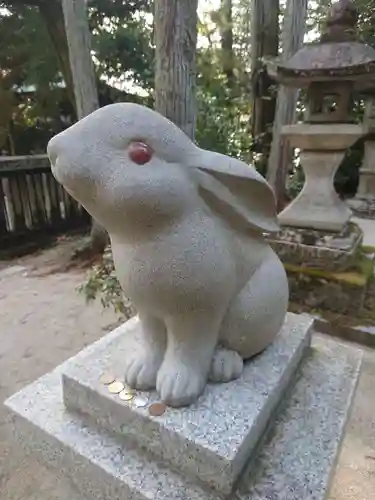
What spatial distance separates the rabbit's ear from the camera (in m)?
0.85

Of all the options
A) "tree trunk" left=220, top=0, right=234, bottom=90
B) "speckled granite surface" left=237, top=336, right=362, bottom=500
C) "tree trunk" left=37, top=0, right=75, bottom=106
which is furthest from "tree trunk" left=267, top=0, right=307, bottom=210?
"speckled granite surface" left=237, top=336, right=362, bottom=500

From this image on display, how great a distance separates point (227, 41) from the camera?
6.29m

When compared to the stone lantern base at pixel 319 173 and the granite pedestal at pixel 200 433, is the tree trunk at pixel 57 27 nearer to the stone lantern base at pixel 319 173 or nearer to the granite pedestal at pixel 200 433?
the stone lantern base at pixel 319 173

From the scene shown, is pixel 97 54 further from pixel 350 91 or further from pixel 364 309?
pixel 364 309

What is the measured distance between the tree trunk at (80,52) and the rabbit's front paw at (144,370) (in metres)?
2.76

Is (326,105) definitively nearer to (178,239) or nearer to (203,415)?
(178,239)

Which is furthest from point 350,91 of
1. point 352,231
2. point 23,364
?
point 23,364

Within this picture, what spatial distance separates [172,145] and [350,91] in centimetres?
188

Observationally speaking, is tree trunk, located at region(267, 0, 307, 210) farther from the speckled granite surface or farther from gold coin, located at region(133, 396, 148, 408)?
gold coin, located at region(133, 396, 148, 408)

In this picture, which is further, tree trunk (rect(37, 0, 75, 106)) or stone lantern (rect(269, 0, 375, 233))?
tree trunk (rect(37, 0, 75, 106))

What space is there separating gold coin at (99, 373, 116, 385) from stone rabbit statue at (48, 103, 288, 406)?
0.04 meters

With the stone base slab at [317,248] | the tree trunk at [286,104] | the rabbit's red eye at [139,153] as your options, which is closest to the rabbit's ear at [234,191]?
the rabbit's red eye at [139,153]

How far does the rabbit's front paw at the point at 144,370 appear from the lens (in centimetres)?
96

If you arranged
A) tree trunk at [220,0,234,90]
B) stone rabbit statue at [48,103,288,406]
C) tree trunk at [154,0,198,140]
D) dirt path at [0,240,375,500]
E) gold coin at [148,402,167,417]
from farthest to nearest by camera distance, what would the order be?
tree trunk at [220,0,234,90] → tree trunk at [154,0,198,140] → dirt path at [0,240,375,500] → gold coin at [148,402,167,417] → stone rabbit statue at [48,103,288,406]
